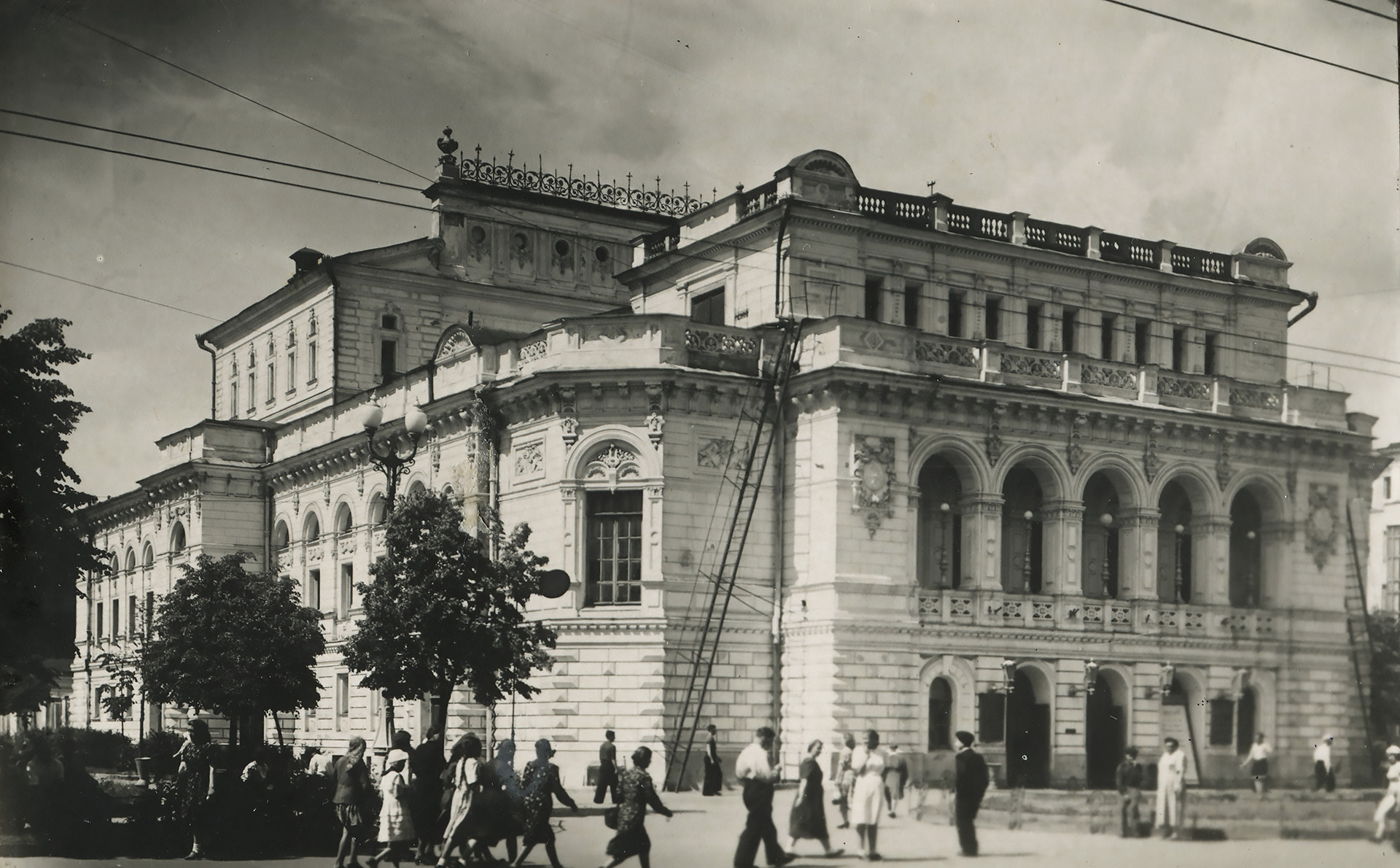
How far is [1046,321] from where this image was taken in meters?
38.1

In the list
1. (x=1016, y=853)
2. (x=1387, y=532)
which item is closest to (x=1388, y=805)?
(x=1016, y=853)

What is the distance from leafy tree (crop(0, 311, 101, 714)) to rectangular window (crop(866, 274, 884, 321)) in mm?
17092

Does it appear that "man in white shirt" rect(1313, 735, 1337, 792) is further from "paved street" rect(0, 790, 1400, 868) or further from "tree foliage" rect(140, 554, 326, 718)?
"tree foliage" rect(140, 554, 326, 718)

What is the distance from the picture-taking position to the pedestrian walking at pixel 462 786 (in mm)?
18469

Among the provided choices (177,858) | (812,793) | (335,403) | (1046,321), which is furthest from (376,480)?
(812,793)

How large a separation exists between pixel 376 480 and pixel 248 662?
626 centimetres

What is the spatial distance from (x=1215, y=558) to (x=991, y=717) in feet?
19.8

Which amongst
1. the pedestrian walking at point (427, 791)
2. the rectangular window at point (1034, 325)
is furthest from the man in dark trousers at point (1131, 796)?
the rectangular window at point (1034, 325)

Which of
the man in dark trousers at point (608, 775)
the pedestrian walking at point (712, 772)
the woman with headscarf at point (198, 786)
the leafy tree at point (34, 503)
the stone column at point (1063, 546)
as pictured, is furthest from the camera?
the stone column at point (1063, 546)

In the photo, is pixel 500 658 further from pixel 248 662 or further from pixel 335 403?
pixel 335 403

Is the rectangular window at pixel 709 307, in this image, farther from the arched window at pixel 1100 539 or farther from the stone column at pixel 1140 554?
the stone column at pixel 1140 554

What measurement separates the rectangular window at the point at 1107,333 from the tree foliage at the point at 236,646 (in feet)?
66.6

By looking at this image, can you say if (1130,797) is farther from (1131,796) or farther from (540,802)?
(540,802)

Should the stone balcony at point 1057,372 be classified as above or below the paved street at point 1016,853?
above
